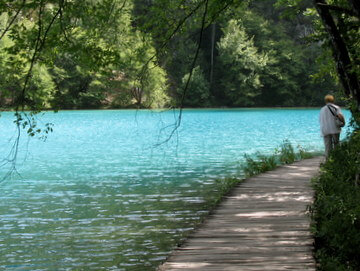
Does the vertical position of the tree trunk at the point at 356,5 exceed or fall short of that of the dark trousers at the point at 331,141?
it exceeds it

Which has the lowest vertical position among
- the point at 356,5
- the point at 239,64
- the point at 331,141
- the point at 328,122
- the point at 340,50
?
the point at 331,141

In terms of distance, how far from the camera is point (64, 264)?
6.57 m

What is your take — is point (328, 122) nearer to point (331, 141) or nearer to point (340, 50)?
point (331, 141)

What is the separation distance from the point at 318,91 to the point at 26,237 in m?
61.0

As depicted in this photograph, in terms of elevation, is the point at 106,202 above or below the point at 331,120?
below

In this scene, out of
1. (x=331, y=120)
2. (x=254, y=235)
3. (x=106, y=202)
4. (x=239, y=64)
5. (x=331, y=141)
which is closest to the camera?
(x=254, y=235)

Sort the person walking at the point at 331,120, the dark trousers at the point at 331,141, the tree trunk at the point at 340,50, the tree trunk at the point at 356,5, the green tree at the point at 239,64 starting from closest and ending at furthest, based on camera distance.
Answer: the tree trunk at the point at 356,5
the tree trunk at the point at 340,50
the person walking at the point at 331,120
the dark trousers at the point at 331,141
the green tree at the point at 239,64

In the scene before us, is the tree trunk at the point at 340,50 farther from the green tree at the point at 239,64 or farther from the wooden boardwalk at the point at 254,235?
the green tree at the point at 239,64

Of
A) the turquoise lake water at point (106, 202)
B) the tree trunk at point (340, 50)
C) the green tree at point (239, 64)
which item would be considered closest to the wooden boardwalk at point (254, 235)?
the turquoise lake water at point (106, 202)

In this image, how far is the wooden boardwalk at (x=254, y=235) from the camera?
17.7 feet

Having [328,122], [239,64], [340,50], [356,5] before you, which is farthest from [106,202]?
[239,64]

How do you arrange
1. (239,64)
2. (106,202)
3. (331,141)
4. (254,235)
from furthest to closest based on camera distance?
(239,64)
(331,141)
(106,202)
(254,235)

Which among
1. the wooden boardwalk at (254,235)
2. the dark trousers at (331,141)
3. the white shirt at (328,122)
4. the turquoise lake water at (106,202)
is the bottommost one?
the turquoise lake water at (106,202)

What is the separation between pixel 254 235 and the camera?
21.3 feet
